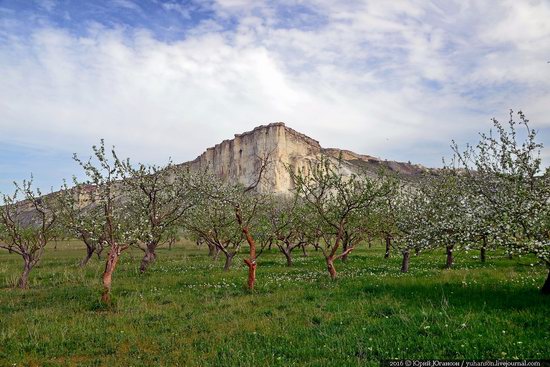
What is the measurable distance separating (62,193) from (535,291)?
91.7 ft

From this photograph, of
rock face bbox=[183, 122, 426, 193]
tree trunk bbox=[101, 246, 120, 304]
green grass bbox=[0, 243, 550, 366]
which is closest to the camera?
green grass bbox=[0, 243, 550, 366]

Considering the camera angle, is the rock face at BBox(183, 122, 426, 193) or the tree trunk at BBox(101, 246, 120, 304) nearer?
the tree trunk at BBox(101, 246, 120, 304)

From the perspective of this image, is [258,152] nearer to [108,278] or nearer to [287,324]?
[108,278]

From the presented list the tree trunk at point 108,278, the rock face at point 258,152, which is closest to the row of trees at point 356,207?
the tree trunk at point 108,278

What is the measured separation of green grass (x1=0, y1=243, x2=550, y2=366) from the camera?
9164mm

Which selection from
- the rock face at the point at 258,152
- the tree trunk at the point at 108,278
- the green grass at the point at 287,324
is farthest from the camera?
the rock face at the point at 258,152

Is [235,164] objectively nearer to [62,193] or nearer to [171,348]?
[62,193]

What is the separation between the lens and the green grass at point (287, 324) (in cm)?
916

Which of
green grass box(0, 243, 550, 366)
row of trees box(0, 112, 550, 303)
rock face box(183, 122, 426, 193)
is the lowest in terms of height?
green grass box(0, 243, 550, 366)

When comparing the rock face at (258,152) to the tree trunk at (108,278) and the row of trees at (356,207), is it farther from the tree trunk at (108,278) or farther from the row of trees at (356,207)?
the tree trunk at (108,278)

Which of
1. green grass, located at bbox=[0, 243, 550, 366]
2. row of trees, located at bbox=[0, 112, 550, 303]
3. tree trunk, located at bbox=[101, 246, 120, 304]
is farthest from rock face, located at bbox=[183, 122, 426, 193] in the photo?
green grass, located at bbox=[0, 243, 550, 366]

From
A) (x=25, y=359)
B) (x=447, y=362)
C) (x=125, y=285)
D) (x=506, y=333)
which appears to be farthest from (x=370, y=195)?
(x=25, y=359)

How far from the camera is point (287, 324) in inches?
475

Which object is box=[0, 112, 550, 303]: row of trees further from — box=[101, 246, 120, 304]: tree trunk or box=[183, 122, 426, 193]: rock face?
box=[183, 122, 426, 193]: rock face
